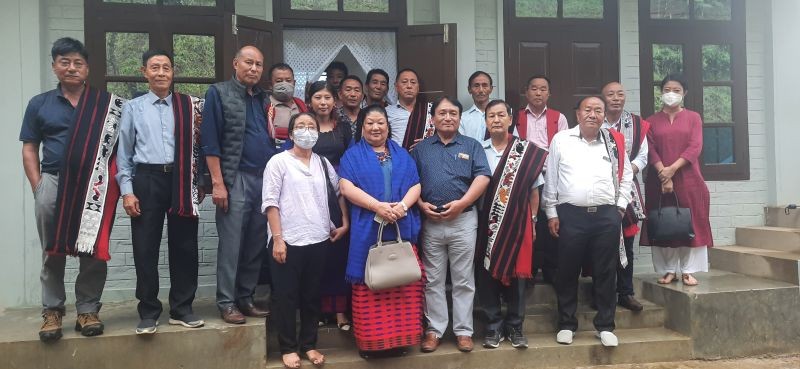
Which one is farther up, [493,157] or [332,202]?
[493,157]

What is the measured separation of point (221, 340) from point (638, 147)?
3190 millimetres

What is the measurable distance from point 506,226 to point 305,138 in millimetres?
1352

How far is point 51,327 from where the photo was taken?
3164 millimetres

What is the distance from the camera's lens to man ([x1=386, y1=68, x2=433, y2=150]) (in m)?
4.02

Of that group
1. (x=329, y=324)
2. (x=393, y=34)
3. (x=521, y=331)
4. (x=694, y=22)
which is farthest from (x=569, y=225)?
(x=694, y=22)

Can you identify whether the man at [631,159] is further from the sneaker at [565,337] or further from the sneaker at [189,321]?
the sneaker at [189,321]

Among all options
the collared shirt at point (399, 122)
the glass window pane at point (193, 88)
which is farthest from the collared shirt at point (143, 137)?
Result: the collared shirt at point (399, 122)

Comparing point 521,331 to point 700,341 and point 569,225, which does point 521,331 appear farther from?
point 700,341

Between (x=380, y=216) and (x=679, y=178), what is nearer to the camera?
(x=380, y=216)

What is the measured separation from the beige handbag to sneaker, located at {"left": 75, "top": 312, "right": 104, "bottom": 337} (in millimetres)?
1547

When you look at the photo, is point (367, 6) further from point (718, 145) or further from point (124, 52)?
point (718, 145)

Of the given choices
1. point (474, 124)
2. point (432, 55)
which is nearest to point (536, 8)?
point (432, 55)

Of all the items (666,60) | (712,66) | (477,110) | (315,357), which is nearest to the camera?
(315,357)

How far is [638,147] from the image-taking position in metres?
4.24
